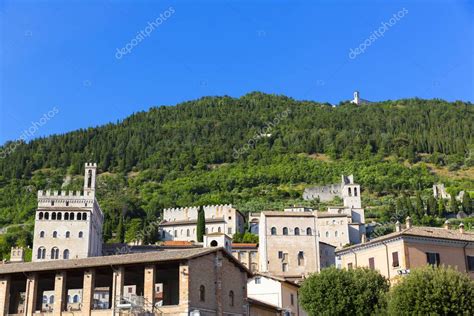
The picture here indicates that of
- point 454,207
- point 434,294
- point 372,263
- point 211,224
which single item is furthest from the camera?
point 454,207

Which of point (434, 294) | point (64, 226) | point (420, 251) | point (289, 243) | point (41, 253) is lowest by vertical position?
point (434, 294)

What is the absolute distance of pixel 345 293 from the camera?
138 ft

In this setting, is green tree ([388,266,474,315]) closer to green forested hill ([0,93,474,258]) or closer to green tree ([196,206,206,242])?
green tree ([196,206,206,242])

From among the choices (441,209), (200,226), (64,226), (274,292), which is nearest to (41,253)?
(64,226)

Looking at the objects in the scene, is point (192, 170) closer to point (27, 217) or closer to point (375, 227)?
point (27, 217)

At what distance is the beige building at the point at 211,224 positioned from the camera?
124125 millimetres

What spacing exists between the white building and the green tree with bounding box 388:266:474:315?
63.2 metres

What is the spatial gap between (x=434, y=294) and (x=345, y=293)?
8702 mm

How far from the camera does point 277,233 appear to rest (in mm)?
A: 90062

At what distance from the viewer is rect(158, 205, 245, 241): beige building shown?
124m

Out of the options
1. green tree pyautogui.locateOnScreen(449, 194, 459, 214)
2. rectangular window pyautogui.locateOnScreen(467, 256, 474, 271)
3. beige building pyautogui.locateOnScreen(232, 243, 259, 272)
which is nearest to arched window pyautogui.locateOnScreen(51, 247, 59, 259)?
beige building pyautogui.locateOnScreen(232, 243, 259, 272)

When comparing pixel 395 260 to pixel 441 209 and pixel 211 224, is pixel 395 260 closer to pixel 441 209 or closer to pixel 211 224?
pixel 211 224

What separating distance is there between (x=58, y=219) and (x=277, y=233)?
3358cm

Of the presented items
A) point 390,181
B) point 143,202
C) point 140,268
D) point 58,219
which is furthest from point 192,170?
point 140,268
